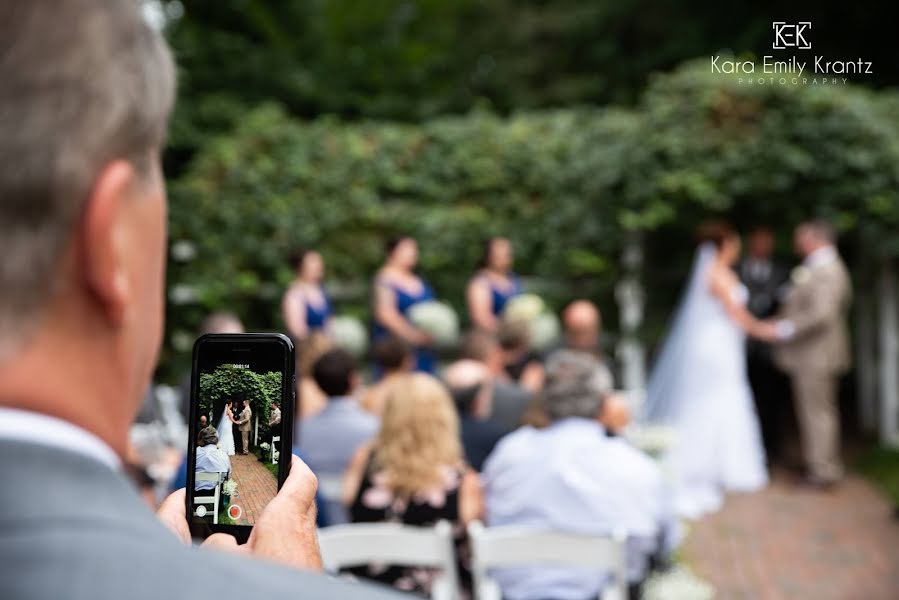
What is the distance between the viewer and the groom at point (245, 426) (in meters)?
0.99

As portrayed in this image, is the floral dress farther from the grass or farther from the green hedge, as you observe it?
the green hedge

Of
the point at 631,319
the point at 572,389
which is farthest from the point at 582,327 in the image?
the point at 631,319

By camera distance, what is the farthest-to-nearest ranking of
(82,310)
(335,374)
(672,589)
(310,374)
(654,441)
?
(310,374)
(654,441)
(335,374)
(672,589)
(82,310)

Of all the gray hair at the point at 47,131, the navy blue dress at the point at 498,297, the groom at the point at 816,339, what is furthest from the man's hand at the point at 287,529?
the groom at the point at 816,339

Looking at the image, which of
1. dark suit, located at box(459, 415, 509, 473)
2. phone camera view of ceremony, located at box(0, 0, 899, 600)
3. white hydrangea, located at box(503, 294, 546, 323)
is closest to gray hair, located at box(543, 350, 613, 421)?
phone camera view of ceremony, located at box(0, 0, 899, 600)

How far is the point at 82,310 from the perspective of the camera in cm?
64

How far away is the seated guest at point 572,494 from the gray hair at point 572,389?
0.11 feet

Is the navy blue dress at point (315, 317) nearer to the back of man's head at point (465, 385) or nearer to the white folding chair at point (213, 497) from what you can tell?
the back of man's head at point (465, 385)

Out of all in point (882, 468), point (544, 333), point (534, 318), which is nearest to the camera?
point (534, 318)

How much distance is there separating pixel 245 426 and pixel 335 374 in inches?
150

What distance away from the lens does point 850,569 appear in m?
6.25

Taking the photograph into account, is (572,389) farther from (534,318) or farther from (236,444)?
(236,444)

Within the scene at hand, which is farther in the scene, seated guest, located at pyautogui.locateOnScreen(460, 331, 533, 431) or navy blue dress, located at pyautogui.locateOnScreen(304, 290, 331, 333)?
navy blue dress, located at pyautogui.locateOnScreen(304, 290, 331, 333)

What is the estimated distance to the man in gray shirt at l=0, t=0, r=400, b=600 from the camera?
21.2 inches
